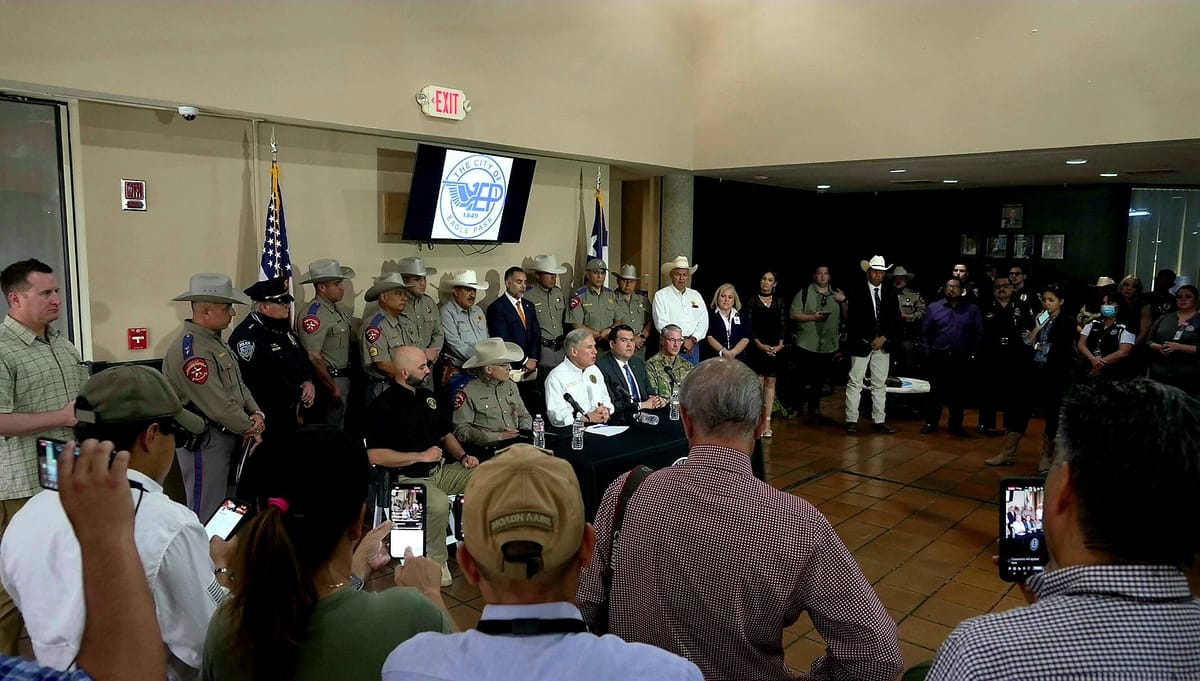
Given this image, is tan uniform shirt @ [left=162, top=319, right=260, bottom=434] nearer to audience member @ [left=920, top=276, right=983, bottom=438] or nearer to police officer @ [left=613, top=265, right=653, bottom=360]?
police officer @ [left=613, top=265, right=653, bottom=360]

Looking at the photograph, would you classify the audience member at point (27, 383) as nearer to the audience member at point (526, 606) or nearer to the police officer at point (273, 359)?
the police officer at point (273, 359)

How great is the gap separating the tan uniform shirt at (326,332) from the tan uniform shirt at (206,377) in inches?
41.9

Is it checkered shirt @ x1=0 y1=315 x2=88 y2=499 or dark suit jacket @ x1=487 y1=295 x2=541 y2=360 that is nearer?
checkered shirt @ x1=0 y1=315 x2=88 y2=499

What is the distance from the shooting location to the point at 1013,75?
6.98 metres

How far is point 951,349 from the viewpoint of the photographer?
7891 millimetres

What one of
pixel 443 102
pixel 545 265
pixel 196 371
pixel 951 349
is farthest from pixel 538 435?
pixel 951 349

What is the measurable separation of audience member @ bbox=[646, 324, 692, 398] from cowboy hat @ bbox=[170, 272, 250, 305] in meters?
3.04

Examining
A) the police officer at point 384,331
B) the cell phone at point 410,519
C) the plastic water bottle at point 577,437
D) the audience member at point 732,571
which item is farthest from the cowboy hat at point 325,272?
the audience member at point 732,571

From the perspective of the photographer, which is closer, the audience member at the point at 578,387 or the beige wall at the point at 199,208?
the beige wall at the point at 199,208

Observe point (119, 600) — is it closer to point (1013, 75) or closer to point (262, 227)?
point (262, 227)

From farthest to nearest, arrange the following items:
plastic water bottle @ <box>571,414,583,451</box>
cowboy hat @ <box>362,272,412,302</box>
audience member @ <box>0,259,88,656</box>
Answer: cowboy hat @ <box>362,272,412,302</box>
plastic water bottle @ <box>571,414,583,451</box>
audience member @ <box>0,259,88,656</box>

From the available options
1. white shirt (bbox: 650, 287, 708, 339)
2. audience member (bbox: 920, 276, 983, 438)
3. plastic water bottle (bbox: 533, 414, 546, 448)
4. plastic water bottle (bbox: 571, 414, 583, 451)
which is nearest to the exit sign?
white shirt (bbox: 650, 287, 708, 339)

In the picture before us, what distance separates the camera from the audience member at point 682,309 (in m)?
8.09

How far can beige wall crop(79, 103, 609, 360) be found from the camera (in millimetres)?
5254
